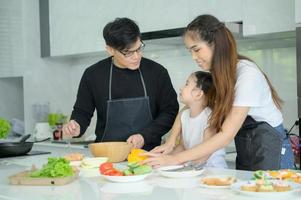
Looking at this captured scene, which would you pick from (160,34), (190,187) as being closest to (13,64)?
(160,34)

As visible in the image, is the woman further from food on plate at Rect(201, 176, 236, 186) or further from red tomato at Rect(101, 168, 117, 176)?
food on plate at Rect(201, 176, 236, 186)

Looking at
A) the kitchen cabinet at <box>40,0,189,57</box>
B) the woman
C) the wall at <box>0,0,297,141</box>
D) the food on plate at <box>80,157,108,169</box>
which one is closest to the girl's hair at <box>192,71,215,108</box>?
the woman

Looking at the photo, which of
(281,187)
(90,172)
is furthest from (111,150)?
(281,187)

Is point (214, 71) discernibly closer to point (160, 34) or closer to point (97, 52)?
point (160, 34)

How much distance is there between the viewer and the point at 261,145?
1.94 metres

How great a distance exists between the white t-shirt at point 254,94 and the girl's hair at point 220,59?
0.03 metres

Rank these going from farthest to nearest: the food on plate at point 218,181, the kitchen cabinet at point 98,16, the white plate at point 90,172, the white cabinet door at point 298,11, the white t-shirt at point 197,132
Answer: the kitchen cabinet at point 98,16 < the white cabinet door at point 298,11 < the white t-shirt at point 197,132 < the white plate at point 90,172 < the food on plate at point 218,181

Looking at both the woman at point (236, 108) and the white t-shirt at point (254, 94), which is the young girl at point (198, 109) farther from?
the white t-shirt at point (254, 94)

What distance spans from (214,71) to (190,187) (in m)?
0.56

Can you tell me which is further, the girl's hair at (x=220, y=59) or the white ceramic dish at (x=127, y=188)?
the girl's hair at (x=220, y=59)

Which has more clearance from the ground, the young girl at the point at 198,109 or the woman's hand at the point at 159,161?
the young girl at the point at 198,109

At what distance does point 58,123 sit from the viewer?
407 centimetres

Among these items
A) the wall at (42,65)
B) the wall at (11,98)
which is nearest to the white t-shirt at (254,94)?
the wall at (42,65)

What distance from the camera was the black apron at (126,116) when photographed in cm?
251
